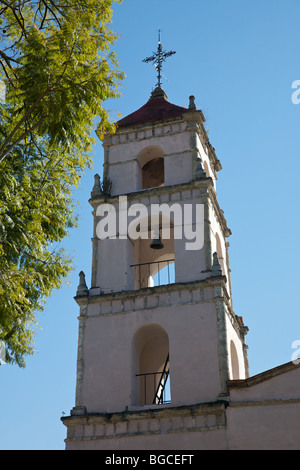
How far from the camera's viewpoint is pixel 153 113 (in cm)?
2214

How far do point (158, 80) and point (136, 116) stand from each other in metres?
3.15

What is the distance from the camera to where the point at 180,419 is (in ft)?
52.0

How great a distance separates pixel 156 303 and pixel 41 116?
318 inches

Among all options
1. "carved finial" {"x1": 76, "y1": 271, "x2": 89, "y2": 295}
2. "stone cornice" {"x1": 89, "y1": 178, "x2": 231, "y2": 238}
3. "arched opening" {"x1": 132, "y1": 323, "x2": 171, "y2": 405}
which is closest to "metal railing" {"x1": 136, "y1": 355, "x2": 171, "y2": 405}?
"arched opening" {"x1": 132, "y1": 323, "x2": 171, "y2": 405}

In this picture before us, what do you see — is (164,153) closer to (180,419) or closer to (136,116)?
(136,116)

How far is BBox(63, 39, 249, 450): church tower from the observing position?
16.2 metres

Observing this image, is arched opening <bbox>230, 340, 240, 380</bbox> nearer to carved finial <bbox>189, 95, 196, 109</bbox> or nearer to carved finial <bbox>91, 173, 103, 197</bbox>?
carved finial <bbox>91, 173, 103, 197</bbox>

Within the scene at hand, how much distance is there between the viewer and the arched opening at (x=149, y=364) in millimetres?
17625

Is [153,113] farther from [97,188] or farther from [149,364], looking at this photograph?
[149,364]

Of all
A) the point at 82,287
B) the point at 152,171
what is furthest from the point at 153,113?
the point at 82,287

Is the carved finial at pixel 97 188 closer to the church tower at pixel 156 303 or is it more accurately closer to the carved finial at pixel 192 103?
the church tower at pixel 156 303

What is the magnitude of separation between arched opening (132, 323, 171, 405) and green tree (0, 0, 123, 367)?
194 inches

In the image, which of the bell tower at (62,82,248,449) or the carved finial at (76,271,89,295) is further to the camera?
the carved finial at (76,271,89,295)

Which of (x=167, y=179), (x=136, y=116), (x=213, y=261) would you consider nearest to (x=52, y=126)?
(x=213, y=261)
